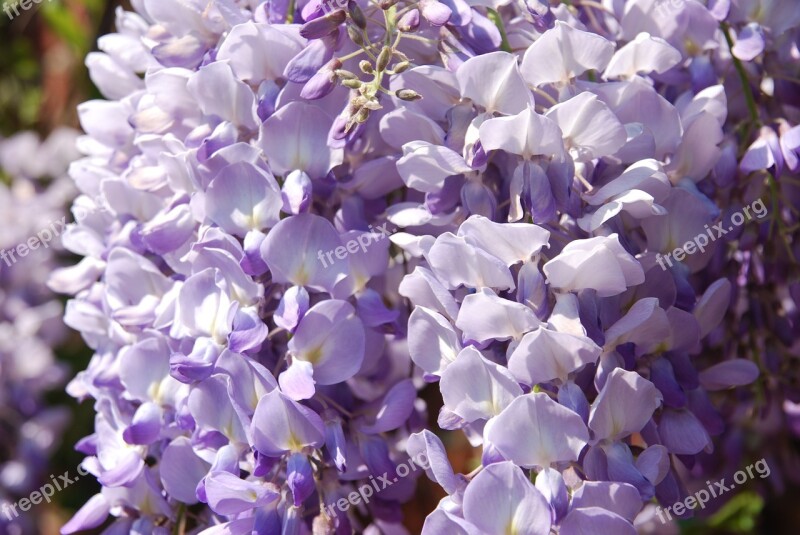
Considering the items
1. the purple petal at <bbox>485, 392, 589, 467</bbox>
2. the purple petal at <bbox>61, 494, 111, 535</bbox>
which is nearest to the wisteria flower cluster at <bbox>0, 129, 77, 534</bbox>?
the purple petal at <bbox>61, 494, 111, 535</bbox>

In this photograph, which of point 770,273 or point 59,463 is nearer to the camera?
point 770,273

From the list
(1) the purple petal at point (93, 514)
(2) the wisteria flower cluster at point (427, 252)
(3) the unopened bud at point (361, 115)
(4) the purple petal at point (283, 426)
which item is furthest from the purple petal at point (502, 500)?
(1) the purple petal at point (93, 514)

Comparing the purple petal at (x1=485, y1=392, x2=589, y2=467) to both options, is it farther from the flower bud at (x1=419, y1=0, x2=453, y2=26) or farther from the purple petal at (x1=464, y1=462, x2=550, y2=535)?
the flower bud at (x1=419, y1=0, x2=453, y2=26)

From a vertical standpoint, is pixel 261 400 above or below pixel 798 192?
above

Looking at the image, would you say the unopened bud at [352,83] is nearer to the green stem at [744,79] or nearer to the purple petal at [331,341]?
the purple petal at [331,341]

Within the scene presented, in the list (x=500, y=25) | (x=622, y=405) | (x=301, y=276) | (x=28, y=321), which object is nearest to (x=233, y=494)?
(x=301, y=276)

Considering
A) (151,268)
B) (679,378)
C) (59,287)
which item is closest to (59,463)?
(59,287)

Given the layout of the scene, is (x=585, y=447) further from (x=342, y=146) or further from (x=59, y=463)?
(x=59, y=463)
